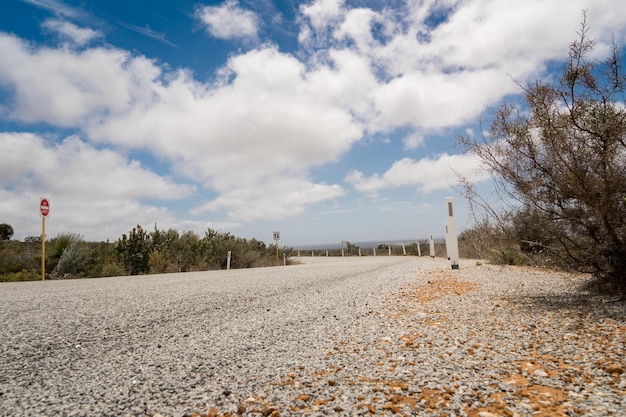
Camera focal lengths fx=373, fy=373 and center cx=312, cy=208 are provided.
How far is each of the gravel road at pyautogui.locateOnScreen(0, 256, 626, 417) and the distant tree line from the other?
410 inches

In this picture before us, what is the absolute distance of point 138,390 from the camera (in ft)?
9.35

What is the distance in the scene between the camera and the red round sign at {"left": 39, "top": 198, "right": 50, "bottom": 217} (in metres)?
14.2

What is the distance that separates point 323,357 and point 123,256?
56.4ft

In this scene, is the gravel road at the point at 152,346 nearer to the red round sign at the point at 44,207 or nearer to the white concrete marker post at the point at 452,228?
the white concrete marker post at the point at 452,228

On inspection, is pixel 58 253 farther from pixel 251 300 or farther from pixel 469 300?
pixel 469 300

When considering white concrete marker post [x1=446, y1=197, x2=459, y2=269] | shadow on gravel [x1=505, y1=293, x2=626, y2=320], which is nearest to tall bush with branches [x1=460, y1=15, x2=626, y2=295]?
shadow on gravel [x1=505, y1=293, x2=626, y2=320]

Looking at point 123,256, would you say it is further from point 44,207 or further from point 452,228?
point 452,228

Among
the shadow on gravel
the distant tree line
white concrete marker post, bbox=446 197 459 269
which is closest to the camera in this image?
the shadow on gravel

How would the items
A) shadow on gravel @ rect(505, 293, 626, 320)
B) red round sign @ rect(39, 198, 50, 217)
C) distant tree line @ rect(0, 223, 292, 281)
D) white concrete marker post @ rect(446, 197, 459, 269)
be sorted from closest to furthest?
shadow on gravel @ rect(505, 293, 626, 320), white concrete marker post @ rect(446, 197, 459, 269), red round sign @ rect(39, 198, 50, 217), distant tree line @ rect(0, 223, 292, 281)

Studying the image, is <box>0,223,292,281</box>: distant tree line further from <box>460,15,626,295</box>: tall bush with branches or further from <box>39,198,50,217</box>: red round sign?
<box>460,15,626,295</box>: tall bush with branches

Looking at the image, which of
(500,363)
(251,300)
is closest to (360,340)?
(500,363)

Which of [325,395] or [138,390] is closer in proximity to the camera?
[325,395]

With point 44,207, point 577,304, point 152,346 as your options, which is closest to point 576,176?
point 577,304

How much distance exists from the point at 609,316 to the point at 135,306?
6932mm
